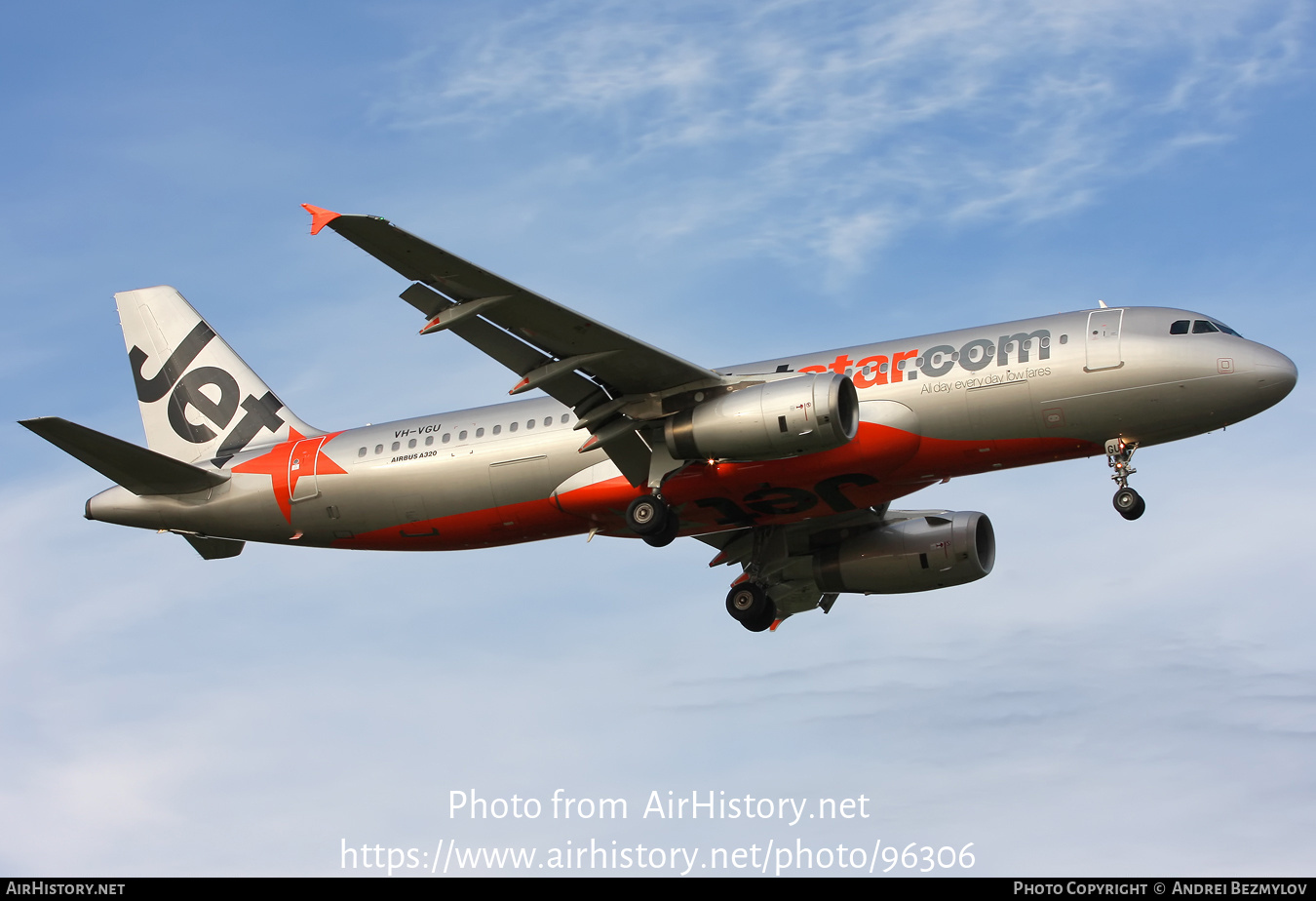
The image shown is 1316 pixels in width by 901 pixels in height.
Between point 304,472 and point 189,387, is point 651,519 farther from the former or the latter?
point 189,387

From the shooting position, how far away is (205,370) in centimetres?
4294

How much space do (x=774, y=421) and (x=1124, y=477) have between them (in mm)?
7951

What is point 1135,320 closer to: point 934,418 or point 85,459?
point 934,418

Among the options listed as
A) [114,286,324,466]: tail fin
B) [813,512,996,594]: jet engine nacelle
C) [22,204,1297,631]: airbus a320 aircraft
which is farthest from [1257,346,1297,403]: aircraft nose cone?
[114,286,324,466]: tail fin

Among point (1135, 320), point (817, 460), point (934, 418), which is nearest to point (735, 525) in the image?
point (817, 460)

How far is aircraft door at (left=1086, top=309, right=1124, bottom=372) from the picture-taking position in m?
31.9

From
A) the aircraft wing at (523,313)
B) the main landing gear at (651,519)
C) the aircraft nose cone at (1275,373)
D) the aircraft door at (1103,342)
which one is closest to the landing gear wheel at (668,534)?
the main landing gear at (651,519)

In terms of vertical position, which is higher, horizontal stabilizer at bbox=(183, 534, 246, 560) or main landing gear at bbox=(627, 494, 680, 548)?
horizontal stabilizer at bbox=(183, 534, 246, 560)

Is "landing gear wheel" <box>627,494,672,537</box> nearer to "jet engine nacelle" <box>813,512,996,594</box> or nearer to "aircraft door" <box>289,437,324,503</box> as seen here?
"jet engine nacelle" <box>813,512,996,594</box>

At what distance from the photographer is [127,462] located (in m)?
37.3

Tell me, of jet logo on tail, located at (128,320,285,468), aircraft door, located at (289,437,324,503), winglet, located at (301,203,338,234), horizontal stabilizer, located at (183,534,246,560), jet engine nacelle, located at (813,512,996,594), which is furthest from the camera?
jet logo on tail, located at (128,320,285,468)

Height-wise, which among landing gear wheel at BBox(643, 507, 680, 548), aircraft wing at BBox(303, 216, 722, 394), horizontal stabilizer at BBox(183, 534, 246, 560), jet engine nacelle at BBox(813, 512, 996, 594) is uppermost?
aircraft wing at BBox(303, 216, 722, 394)

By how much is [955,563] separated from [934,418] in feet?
27.0

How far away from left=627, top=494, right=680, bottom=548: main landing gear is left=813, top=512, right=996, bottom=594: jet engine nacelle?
7.37 m
